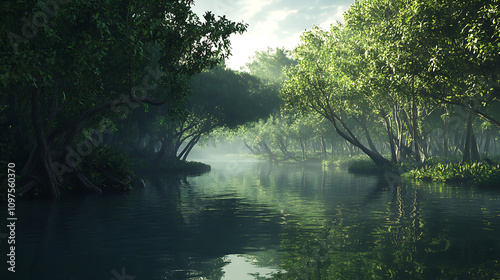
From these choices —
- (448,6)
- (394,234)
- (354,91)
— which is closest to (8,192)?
(394,234)

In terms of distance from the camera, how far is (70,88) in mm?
17531

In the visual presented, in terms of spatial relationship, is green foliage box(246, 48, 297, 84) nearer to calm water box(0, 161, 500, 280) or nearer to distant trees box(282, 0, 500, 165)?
distant trees box(282, 0, 500, 165)

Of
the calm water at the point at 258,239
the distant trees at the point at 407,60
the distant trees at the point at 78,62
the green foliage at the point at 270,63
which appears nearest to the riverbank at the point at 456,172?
the distant trees at the point at 407,60

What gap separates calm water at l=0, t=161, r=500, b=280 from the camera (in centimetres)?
818

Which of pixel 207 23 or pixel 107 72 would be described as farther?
pixel 107 72

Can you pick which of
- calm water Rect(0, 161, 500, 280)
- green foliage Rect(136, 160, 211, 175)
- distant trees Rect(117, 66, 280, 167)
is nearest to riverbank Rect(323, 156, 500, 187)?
calm water Rect(0, 161, 500, 280)

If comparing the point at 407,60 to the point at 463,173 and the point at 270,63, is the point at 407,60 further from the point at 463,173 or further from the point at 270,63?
the point at 270,63

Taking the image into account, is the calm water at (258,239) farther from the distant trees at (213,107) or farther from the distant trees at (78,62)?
the distant trees at (213,107)

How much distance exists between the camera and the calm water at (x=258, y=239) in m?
8.18

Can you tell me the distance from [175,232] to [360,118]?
4660cm

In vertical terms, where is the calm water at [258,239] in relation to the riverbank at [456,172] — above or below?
below

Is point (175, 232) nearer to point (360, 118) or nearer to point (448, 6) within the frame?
point (448, 6)

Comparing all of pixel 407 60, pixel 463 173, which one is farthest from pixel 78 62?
pixel 463 173

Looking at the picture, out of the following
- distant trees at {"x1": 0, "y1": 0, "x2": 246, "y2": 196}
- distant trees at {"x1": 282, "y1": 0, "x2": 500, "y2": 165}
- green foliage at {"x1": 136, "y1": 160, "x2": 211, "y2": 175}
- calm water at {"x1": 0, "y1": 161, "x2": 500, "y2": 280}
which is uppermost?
distant trees at {"x1": 282, "y1": 0, "x2": 500, "y2": 165}
